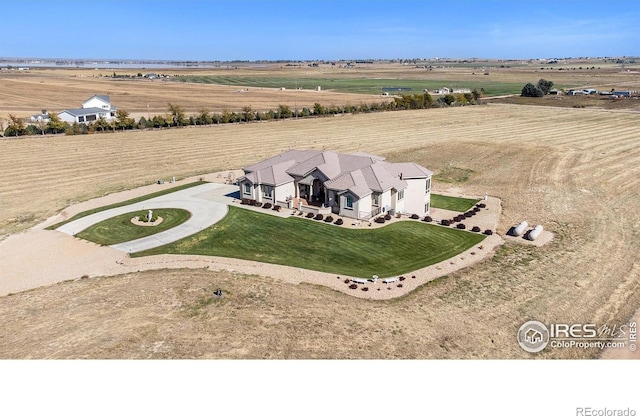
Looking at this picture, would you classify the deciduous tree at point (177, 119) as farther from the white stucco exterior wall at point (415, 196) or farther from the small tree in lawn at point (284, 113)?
the white stucco exterior wall at point (415, 196)

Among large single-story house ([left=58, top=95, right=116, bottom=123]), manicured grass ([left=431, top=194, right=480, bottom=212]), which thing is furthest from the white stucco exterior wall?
large single-story house ([left=58, top=95, right=116, bottom=123])

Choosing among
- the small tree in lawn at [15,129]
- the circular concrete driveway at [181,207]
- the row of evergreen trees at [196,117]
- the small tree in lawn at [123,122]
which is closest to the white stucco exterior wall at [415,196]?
the circular concrete driveway at [181,207]

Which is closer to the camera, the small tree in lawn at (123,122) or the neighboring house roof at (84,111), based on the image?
the small tree in lawn at (123,122)

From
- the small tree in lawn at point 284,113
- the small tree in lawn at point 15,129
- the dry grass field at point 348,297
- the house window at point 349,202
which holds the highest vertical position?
the small tree in lawn at point 284,113

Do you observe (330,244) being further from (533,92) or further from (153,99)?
(533,92)

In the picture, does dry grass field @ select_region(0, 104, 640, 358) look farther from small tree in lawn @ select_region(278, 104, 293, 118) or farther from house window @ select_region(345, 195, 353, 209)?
small tree in lawn @ select_region(278, 104, 293, 118)

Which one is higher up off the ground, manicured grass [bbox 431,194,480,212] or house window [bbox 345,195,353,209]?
house window [bbox 345,195,353,209]

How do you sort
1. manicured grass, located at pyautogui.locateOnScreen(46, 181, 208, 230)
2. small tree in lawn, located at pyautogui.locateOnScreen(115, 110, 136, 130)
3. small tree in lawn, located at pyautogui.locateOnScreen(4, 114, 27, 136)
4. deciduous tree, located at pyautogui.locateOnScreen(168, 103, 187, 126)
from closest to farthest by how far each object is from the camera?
manicured grass, located at pyautogui.locateOnScreen(46, 181, 208, 230), small tree in lawn, located at pyautogui.locateOnScreen(4, 114, 27, 136), small tree in lawn, located at pyautogui.locateOnScreen(115, 110, 136, 130), deciduous tree, located at pyautogui.locateOnScreen(168, 103, 187, 126)

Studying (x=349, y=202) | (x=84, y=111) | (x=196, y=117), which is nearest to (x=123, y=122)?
(x=84, y=111)
